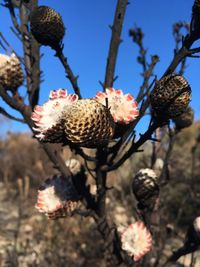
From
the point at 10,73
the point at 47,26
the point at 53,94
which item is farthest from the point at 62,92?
the point at 10,73

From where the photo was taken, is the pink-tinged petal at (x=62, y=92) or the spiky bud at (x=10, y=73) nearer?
the pink-tinged petal at (x=62, y=92)

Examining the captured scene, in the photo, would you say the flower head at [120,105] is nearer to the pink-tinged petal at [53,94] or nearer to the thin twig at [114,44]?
the pink-tinged petal at [53,94]

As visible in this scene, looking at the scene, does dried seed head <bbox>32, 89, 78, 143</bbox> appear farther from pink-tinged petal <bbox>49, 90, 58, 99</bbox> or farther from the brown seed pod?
the brown seed pod

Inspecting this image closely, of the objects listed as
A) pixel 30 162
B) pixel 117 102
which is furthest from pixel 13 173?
pixel 117 102

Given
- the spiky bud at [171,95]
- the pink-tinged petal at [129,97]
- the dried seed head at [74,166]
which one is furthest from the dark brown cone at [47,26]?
the dried seed head at [74,166]

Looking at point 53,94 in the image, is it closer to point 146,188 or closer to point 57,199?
point 57,199

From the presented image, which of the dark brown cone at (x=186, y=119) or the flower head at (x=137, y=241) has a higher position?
the dark brown cone at (x=186, y=119)

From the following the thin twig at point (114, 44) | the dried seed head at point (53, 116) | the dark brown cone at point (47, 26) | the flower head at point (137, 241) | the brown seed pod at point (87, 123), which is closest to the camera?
the brown seed pod at point (87, 123)

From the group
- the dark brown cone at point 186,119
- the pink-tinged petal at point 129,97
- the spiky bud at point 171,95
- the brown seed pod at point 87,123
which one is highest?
the dark brown cone at point 186,119
